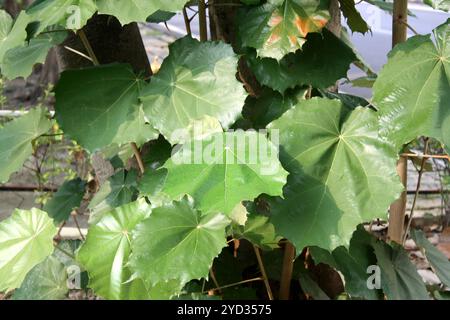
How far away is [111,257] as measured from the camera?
4.23ft

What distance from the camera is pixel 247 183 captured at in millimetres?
1052

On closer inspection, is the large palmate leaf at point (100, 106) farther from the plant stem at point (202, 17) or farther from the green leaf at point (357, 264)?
the green leaf at point (357, 264)

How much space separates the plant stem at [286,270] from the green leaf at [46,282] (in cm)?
64

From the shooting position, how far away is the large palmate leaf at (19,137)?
1.37m

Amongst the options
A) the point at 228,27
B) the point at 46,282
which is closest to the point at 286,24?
the point at 228,27

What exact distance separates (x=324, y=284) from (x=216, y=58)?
0.95 m

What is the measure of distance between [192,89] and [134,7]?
0.23 meters

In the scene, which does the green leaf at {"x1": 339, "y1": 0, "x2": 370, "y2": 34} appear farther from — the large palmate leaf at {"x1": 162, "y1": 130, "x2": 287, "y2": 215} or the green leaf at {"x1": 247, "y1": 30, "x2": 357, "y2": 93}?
the large palmate leaf at {"x1": 162, "y1": 130, "x2": 287, "y2": 215}

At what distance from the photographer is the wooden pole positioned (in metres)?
1.38

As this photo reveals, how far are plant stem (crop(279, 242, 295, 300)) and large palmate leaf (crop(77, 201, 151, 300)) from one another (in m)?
0.45

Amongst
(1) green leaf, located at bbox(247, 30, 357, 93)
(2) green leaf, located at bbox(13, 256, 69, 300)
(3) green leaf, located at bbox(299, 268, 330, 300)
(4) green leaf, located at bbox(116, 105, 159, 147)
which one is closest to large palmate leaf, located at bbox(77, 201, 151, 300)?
(4) green leaf, located at bbox(116, 105, 159, 147)
